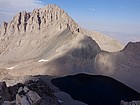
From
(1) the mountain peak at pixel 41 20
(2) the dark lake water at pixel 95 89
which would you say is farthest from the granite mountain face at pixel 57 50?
(2) the dark lake water at pixel 95 89

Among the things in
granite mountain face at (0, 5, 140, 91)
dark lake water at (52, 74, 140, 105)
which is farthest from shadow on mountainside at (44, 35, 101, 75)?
dark lake water at (52, 74, 140, 105)

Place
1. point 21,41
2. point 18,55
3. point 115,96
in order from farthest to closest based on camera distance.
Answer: point 21,41, point 18,55, point 115,96

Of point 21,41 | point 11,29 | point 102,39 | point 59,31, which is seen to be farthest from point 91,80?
point 11,29

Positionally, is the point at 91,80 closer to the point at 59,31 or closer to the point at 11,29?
the point at 59,31

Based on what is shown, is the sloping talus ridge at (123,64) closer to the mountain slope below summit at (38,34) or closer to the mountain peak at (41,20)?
the mountain slope below summit at (38,34)

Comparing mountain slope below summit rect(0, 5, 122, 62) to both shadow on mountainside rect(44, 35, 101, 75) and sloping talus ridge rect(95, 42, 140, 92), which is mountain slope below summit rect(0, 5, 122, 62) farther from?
sloping talus ridge rect(95, 42, 140, 92)
